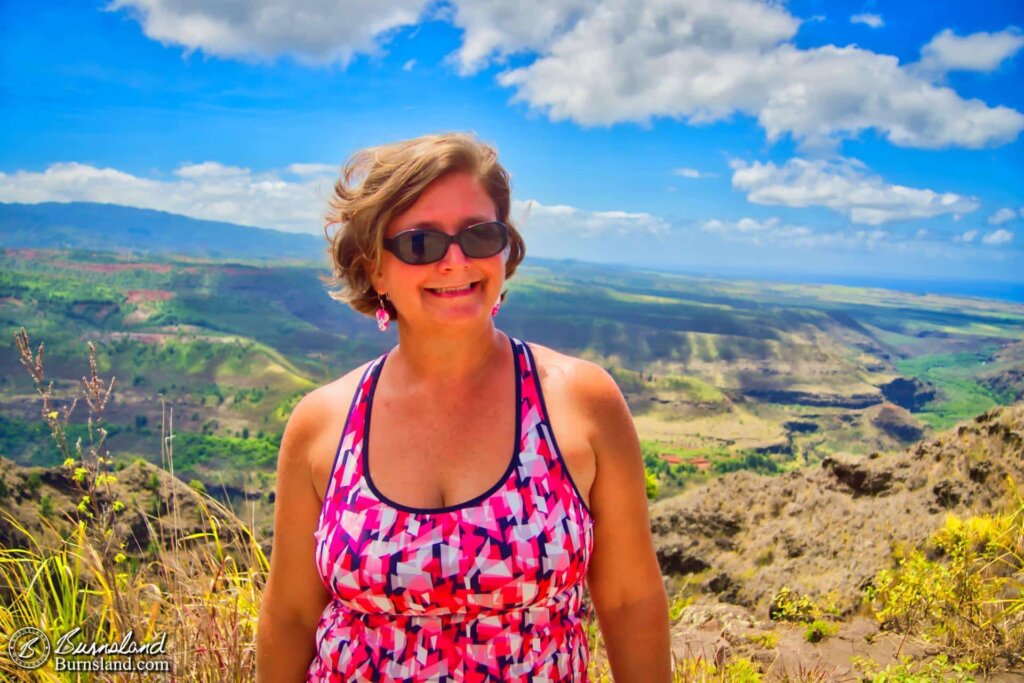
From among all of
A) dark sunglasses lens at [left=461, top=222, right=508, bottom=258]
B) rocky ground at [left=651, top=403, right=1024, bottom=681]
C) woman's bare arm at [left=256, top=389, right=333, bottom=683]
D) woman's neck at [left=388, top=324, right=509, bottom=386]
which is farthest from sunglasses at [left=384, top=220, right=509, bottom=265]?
rocky ground at [left=651, top=403, right=1024, bottom=681]

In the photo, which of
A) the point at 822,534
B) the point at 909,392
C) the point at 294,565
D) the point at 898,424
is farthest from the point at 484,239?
the point at 909,392

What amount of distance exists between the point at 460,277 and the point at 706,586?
4.11 m

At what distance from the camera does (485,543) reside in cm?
190

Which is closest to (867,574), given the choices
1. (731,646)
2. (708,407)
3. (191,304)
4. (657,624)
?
(731,646)

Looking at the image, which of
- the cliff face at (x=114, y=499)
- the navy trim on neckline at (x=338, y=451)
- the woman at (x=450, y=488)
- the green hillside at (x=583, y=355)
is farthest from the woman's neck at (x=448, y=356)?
the green hillside at (x=583, y=355)

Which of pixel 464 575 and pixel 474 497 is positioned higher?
pixel 474 497

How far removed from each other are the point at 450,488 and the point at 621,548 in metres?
0.55

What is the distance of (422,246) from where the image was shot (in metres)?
2.09

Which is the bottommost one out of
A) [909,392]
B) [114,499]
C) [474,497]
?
[909,392]

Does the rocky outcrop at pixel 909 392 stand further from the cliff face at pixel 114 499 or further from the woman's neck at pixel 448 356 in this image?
the woman's neck at pixel 448 356

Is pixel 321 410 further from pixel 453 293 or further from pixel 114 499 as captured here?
pixel 114 499

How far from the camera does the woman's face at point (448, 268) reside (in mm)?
2098

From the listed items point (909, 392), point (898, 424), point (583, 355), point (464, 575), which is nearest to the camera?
point (464, 575)

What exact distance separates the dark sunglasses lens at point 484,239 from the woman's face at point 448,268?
0.02 m
